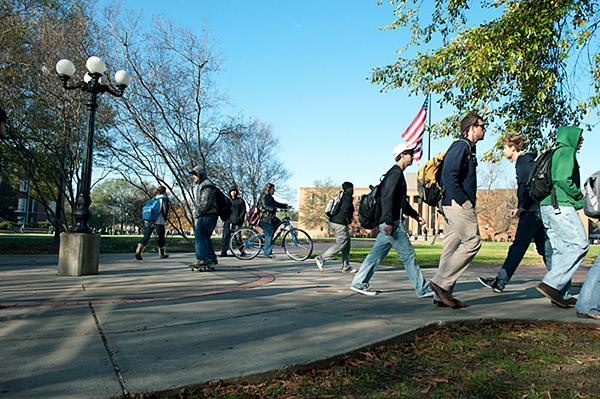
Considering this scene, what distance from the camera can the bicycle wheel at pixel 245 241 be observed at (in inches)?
433

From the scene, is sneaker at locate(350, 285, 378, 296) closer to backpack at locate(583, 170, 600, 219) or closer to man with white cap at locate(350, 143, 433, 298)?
man with white cap at locate(350, 143, 433, 298)

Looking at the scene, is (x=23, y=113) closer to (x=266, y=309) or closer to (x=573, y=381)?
(x=266, y=309)

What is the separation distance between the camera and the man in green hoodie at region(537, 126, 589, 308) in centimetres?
448

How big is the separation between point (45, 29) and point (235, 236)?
Result: 27.1 feet

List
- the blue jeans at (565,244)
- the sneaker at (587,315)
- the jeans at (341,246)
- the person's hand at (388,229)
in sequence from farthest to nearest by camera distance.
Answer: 1. the jeans at (341,246)
2. the person's hand at (388,229)
3. the blue jeans at (565,244)
4. the sneaker at (587,315)

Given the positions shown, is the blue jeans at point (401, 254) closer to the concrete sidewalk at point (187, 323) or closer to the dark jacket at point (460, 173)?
the concrete sidewalk at point (187, 323)

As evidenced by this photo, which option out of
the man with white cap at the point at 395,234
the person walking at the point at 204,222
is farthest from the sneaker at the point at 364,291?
the person walking at the point at 204,222

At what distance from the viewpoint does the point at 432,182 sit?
16.0 feet

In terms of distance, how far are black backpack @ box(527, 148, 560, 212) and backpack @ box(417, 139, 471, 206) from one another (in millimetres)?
967

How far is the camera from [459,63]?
8.98 m

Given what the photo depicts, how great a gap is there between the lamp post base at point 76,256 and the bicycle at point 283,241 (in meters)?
4.25

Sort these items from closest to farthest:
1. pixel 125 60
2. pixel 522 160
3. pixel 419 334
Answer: pixel 419 334 → pixel 522 160 → pixel 125 60

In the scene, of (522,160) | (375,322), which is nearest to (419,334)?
(375,322)

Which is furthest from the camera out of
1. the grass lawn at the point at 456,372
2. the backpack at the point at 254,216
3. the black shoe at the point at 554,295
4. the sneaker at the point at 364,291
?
the backpack at the point at 254,216
